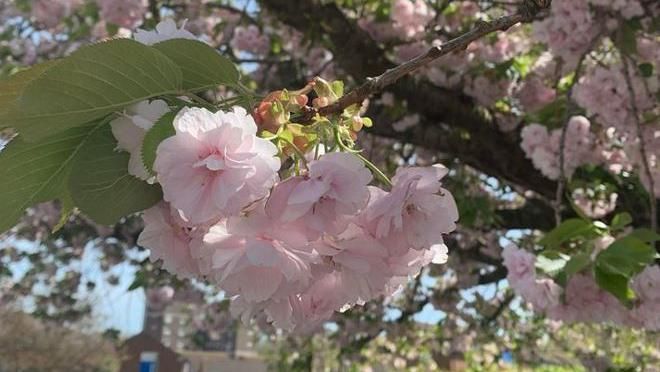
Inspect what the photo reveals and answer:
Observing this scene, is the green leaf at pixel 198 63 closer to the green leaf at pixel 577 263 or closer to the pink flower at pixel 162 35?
the pink flower at pixel 162 35

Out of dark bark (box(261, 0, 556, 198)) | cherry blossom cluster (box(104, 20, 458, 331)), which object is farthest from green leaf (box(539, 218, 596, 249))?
dark bark (box(261, 0, 556, 198))

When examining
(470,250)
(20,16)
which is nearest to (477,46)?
(470,250)

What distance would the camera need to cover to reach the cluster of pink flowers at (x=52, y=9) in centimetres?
360

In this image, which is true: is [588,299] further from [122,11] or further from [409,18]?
[122,11]

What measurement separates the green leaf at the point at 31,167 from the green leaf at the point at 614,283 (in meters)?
1.03

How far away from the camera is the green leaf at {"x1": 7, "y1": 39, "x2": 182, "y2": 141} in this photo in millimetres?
515

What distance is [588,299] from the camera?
143 centimetres

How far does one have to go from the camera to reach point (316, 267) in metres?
0.55

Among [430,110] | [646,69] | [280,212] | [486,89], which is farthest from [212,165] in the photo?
[486,89]

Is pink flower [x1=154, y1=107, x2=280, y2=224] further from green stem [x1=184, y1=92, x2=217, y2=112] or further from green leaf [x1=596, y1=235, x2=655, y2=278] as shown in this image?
green leaf [x1=596, y1=235, x2=655, y2=278]

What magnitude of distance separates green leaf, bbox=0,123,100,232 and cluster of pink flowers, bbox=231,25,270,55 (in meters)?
3.04

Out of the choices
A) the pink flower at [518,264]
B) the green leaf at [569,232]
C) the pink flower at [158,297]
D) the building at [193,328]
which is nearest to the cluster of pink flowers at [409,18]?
the pink flower at [518,264]

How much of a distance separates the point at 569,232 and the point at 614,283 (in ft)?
0.66

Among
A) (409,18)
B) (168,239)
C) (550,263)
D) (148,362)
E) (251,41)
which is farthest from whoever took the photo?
(148,362)
